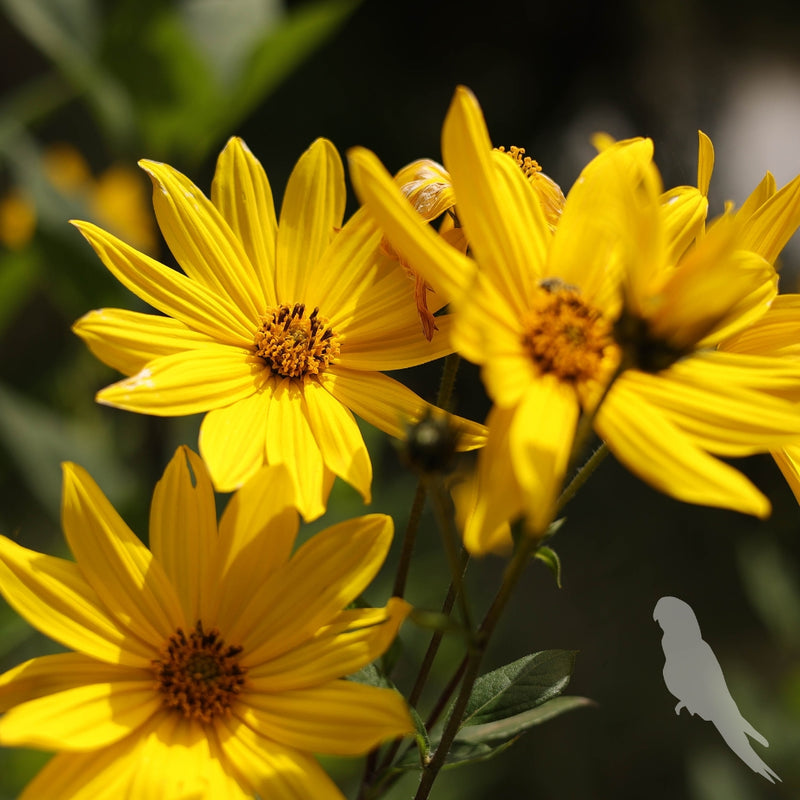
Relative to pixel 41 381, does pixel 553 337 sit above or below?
above

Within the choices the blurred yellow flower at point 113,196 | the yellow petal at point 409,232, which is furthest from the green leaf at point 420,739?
the blurred yellow flower at point 113,196

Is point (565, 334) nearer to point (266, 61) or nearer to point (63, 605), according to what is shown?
point (63, 605)

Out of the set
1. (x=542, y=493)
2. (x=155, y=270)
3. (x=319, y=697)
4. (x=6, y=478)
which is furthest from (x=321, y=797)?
(x=6, y=478)

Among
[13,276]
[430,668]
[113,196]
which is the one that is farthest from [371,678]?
[113,196]

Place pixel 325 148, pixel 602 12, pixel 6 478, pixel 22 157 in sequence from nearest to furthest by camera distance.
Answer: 1. pixel 325 148
2. pixel 22 157
3. pixel 6 478
4. pixel 602 12

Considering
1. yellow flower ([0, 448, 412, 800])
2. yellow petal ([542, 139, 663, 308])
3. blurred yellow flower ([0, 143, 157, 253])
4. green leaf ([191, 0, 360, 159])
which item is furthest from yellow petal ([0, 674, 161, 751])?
blurred yellow flower ([0, 143, 157, 253])

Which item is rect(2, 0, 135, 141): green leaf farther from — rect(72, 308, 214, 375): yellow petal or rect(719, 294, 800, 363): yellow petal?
rect(719, 294, 800, 363): yellow petal

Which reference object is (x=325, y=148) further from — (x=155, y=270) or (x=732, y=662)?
(x=732, y=662)
